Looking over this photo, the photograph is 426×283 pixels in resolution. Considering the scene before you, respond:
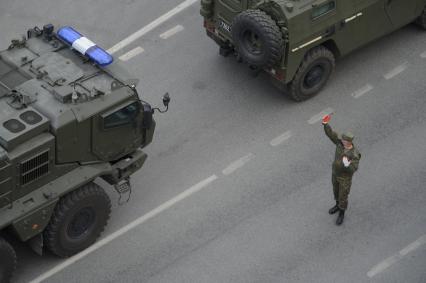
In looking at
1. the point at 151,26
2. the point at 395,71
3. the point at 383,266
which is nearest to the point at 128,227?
the point at 383,266

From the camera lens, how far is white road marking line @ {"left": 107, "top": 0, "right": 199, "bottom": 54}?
18.0m

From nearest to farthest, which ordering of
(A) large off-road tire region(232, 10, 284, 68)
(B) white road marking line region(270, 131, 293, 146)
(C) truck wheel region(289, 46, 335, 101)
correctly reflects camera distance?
1. (A) large off-road tire region(232, 10, 284, 68)
2. (B) white road marking line region(270, 131, 293, 146)
3. (C) truck wheel region(289, 46, 335, 101)

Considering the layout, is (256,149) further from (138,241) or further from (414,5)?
(414,5)

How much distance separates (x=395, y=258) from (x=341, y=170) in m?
1.56

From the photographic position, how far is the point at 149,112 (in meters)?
14.1

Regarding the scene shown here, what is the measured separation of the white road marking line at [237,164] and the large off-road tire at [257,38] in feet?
5.21

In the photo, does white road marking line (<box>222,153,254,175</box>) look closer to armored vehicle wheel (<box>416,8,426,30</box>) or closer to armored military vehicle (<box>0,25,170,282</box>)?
armored military vehicle (<box>0,25,170,282</box>)

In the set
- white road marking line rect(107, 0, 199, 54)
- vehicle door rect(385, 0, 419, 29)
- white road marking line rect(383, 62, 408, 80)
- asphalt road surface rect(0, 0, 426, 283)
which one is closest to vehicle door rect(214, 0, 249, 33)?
asphalt road surface rect(0, 0, 426, 283)

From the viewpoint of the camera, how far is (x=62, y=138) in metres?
13.1

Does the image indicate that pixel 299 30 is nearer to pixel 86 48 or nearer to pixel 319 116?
pixel 319 116

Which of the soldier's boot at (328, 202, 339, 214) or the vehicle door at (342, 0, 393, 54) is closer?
the soldier's boot at (328, 202, 339, 214)

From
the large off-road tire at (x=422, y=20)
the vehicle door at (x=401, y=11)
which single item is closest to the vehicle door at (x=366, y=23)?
the vehicle door at (x=401, y=11)

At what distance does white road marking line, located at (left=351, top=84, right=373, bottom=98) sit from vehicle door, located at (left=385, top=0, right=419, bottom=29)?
1308 millimetres

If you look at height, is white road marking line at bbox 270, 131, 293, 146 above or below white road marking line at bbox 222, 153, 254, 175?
above
